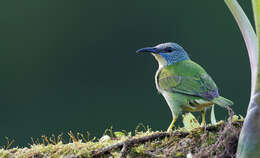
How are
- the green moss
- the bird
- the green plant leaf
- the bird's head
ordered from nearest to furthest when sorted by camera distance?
the green plant leaf, the green moss, the bird, the bird's head

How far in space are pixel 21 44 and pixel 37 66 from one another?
33.4 inches

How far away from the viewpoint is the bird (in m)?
3.53

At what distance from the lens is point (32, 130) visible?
31.0 feet

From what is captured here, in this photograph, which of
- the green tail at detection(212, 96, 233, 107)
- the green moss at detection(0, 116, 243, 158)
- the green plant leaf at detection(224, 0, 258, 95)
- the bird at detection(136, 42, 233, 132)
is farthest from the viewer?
the bird at detection(136, 42, 233, 132)

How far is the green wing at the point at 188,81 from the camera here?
3.59m

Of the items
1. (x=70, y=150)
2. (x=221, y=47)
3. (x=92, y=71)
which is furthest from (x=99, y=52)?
(x=70, y=150)

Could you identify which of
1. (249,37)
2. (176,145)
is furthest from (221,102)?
(249,37)

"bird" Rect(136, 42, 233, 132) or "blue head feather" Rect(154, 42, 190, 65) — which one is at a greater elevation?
"blue head feather" Rect(154, 42, 190, 65)

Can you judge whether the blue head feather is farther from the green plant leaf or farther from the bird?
the green plant leaf

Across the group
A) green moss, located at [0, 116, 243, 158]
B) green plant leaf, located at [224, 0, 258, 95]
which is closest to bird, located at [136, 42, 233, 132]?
green moss, located at [0, 116, 243, 158]

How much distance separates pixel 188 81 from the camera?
381 centimetres

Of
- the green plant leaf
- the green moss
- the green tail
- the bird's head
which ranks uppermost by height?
the green plant leaf

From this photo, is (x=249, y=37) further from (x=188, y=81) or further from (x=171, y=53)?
(x=171, y=53)

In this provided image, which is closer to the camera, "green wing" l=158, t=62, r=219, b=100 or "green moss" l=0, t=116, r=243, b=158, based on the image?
"green moss" l=0, t=116, r=243, b=158
